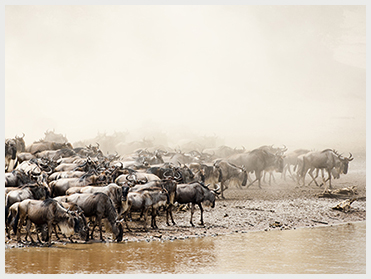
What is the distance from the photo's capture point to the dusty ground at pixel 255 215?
10898 millimetres

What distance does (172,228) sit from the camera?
37.4 feet

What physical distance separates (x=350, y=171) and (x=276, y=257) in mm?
19297

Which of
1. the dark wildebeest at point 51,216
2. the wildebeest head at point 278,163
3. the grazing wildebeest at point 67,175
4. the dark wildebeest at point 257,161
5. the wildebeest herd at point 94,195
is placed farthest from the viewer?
the wildebeest head at point 278,163

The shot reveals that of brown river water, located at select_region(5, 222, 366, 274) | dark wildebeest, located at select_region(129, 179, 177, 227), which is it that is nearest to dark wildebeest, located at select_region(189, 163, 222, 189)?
dark wildebeest, located at select_region(129, 179, 177, 227)

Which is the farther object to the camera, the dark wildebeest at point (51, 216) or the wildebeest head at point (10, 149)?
the wildebeest head at point (10, 149)

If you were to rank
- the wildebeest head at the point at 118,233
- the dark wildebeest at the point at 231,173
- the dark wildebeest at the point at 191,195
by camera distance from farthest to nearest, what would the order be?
1. the dark wildebeest at the point at 231,173
2. the dark wildebeest at the point at 191,195
3. the wildebeest head at the point at 118,233

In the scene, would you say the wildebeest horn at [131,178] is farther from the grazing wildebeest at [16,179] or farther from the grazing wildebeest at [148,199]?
the grazing wildebeest at [16,179]

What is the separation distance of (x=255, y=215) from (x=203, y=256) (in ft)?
15.4

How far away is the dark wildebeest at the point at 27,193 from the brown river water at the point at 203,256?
1516mm

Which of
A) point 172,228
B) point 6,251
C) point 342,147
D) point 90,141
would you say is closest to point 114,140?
point 90,141

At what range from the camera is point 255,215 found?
1315cm

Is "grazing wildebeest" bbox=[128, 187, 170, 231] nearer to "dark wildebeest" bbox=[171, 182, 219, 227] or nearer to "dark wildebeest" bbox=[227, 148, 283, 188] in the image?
"dark wildebeest" bbox=[171, 182, 219, 227]

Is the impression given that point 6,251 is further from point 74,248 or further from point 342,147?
point 342,147

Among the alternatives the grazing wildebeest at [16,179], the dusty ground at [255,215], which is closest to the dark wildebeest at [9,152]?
the grazing wildebeest at [16,179]
